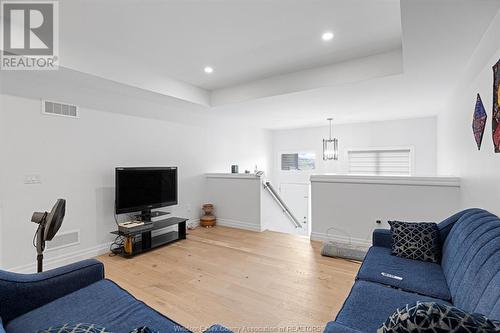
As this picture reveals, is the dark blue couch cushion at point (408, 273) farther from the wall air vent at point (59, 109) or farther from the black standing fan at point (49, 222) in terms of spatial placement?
the wall air vent at point (59, 109)

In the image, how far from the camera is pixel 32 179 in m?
3.10

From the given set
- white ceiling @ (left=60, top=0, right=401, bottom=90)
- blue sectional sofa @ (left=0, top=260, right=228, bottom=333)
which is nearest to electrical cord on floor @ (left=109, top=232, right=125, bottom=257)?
blue sectional sofa @ (left=0, top=260, right=228, bottom=333)

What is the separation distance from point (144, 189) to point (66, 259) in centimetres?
137

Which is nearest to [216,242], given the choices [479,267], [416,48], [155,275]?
[155,275]

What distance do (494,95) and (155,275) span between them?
3805 mm

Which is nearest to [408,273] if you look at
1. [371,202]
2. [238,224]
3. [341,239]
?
[371,202]

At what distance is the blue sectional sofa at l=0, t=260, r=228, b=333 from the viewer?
1395 mm

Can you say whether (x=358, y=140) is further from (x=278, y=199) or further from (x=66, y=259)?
(x=66, y=259)

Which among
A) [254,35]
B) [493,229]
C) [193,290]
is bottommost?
[193,290]

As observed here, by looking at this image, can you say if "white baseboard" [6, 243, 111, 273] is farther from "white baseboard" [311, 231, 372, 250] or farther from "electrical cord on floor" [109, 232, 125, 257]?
"white baseboard" [311, 231, 372, 250]

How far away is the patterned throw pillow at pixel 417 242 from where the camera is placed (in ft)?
7.30

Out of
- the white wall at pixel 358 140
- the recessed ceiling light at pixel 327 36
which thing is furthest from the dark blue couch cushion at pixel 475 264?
the white wall at pixel 358 140

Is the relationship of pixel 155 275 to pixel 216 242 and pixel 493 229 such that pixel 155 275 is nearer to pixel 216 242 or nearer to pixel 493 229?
pixel 216 242

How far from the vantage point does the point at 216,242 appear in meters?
4.33
